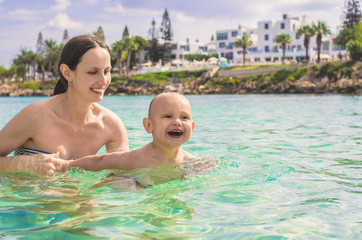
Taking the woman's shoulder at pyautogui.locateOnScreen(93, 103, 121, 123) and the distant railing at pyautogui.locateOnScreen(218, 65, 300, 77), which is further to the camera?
the distant railing at pyautogui.locateOnScreen(218, 65, 300, 77)

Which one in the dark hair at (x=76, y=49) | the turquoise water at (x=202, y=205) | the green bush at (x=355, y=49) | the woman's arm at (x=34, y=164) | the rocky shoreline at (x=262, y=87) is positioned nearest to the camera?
the turquoise water at (x=202, y=205)

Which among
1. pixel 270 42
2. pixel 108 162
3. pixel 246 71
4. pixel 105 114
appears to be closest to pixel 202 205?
pixel 108 162

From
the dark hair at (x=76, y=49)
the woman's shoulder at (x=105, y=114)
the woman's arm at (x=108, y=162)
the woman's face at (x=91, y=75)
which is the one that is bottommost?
the woman's arm at (x=108, y=162)

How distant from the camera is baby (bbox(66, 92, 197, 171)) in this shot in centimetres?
406

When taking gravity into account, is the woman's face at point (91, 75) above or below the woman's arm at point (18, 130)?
above

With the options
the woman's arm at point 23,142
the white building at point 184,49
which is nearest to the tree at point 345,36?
the white building at point 184,49

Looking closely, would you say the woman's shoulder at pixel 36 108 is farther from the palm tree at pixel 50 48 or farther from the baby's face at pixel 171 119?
the palm tree at pixel 50 48

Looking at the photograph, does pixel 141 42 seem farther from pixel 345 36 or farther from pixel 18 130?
pixel 18 130

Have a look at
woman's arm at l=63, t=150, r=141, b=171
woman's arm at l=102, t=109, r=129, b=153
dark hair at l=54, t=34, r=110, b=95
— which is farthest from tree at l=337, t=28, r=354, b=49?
woman's arm at l=63, t=150, r=141, b=171

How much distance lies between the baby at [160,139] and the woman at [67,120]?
392 millimetres

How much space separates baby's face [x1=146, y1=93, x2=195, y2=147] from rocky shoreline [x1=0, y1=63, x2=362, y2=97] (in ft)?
147

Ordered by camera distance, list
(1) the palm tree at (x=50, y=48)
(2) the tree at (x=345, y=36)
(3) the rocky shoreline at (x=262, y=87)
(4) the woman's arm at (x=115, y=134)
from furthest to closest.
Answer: (1) the palm tree at (x=50, y=48) < (2) the tree at (x=345, y=36) < (3) the rocky shoreline at (x=262, y=87) < (4) the woman's arm at (x=115, y=134)

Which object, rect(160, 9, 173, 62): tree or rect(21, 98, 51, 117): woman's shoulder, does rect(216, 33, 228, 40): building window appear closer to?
rect(160, 9, 173, 62): tree

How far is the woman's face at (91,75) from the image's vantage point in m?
4.20
